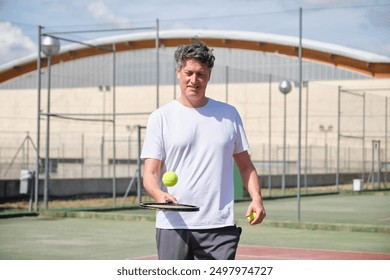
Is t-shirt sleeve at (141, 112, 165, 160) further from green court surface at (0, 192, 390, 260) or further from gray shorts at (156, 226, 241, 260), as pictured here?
green court surface at (0, 192, 390, 260)

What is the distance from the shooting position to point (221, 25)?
17406 mm

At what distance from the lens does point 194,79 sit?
433cm

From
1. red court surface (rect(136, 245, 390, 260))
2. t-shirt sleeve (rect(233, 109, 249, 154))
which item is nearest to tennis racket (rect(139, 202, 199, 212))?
t-shirt sleeve (rect(233, 109, 249, 154))

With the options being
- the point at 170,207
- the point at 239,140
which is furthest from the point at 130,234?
the point at 170,207

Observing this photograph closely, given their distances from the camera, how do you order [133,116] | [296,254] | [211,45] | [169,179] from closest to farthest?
[169,179] < [296,254] < [133,116] < [211,45]

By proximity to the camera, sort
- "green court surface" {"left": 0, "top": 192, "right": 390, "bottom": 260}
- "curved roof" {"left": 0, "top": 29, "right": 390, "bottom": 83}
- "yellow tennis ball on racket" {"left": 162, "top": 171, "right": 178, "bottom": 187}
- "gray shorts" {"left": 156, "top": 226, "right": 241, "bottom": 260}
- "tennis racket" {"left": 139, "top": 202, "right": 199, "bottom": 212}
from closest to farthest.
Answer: "tennis racket" {"left": 139, "top": 202, "right": 199, "bottom": 212}
"yellow tennis ball on racket" {"left": 162, "top": 171, "right": 178, "bottom": 187}
"gray shorts" {"left": 156, "top": 226, "right": 241, "bottom": 260}
"green court surface" {"left": 0, "top": 192, "right": 390, "bottom": 260}
"curved roof" {"left": 0, "top": 29, "right": 390, "bottom": 83}

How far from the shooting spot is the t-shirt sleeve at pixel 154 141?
4328mm

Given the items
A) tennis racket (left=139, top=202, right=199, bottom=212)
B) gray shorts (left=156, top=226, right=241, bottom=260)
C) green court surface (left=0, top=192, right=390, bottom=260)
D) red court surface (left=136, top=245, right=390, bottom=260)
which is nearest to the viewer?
tennis racket (left=139, top=202, right=199, bottom=212)

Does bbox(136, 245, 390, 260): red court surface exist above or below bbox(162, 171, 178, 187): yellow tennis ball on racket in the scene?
below

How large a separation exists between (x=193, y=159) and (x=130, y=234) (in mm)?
9039

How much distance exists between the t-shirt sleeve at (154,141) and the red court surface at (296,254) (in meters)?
5.98

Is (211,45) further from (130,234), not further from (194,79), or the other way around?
(194,79)

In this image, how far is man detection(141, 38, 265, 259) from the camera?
433 centimetres

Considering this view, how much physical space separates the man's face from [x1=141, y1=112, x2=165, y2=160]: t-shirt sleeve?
0.64 ft
